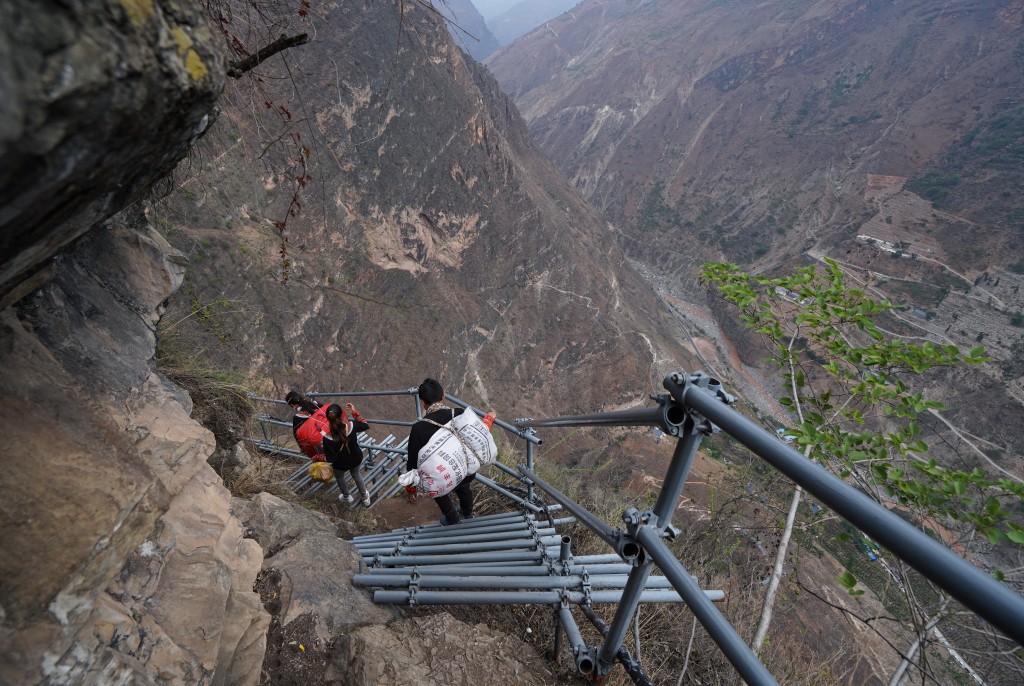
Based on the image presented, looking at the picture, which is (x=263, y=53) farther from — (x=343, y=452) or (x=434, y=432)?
(x=343, y=452)

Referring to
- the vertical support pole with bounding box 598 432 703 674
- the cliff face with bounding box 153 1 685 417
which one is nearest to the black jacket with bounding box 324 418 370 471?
the vertical support pole with bounding box 598 432 703 674

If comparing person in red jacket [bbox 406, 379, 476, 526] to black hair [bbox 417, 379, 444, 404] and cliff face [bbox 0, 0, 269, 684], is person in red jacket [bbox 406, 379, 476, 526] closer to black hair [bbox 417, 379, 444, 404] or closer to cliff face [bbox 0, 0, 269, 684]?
black hair [bbox 417, 379, 444, 404]

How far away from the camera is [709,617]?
3.63ft

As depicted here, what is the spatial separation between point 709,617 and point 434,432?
2498 mm

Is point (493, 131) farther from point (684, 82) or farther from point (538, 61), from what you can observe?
point (538, 61)

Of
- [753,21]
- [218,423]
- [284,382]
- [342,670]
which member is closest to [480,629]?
[342,670]

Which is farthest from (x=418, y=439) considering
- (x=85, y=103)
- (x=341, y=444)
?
(x=85, y=103)

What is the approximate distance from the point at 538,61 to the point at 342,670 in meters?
155

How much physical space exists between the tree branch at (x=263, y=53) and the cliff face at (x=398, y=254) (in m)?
14.5

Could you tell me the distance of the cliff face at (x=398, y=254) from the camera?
21.1 m

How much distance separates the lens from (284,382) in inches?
831

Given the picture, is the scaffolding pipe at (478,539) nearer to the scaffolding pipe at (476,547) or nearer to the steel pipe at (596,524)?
the scaffolding pipe at (476,547)

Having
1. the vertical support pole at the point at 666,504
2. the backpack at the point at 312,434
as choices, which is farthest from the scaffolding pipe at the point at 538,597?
the backpack at the point at 312,434

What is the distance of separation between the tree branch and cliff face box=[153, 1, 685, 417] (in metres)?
14.5
